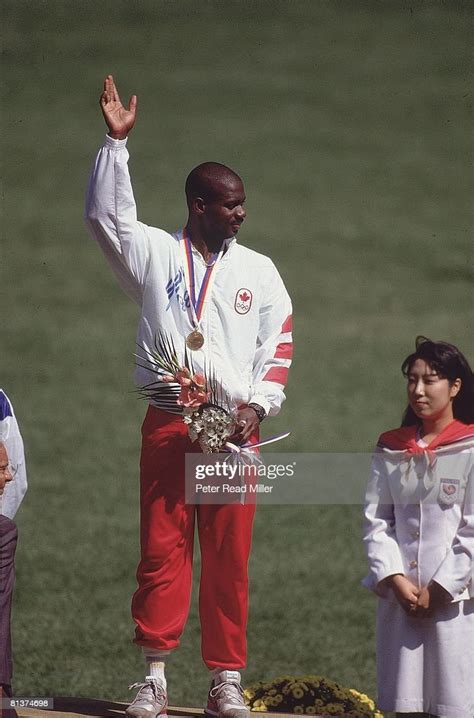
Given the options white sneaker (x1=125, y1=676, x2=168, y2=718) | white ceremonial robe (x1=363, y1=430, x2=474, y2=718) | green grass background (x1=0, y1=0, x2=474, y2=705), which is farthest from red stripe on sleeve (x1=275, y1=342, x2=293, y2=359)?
green grass background (x1=0, y1=0, x2=474, y2=705)

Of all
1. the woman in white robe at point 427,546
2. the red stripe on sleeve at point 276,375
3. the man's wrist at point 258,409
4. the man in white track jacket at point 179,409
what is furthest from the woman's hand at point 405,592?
the red stripe on sleeve at point 276,375

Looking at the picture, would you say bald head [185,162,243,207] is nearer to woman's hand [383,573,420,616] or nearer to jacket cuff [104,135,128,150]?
jacket cuff [104,135,128,150]

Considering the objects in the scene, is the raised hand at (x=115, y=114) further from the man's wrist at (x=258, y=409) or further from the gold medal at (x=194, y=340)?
the man's wrist at (x=258, y=409)

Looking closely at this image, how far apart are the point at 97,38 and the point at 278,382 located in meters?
7.80

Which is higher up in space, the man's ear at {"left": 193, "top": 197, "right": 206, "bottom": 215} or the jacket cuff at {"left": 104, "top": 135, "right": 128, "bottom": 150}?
the jacket cuff at {"left": 104, "top": 135, "right": 128, "bottom": 150}

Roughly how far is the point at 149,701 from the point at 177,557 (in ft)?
2.21

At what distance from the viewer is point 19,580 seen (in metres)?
11.4

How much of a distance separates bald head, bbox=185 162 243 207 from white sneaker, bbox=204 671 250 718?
225 cm

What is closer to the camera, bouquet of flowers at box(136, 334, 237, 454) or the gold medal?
bouquet of flowers at box(136, 334, 237, 454)

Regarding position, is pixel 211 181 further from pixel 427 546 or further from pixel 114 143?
pixel 427 546

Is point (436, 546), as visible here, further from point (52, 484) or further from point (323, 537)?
point (52, 484)

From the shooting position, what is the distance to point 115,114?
6.68 meters

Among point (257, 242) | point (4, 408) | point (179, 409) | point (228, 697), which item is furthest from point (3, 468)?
point (257, 242)

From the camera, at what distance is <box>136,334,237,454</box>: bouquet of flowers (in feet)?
22.0
